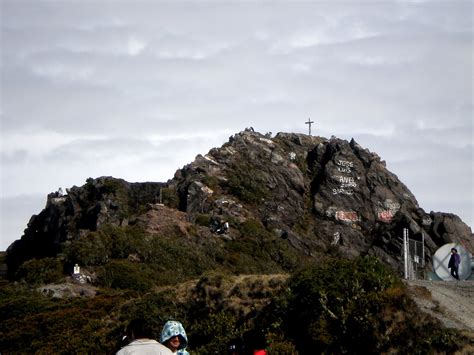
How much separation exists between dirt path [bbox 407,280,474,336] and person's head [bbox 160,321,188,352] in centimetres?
1311

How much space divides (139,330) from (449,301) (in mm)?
16723

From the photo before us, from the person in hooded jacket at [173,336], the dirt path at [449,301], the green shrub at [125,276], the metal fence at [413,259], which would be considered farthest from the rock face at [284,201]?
the person in hooded jacket at [173,336]

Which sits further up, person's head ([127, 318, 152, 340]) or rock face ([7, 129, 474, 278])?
rock face ([7, 129, 474, 278])

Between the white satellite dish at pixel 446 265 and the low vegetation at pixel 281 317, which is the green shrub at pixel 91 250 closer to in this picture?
the low vegetation at pixel 281 317

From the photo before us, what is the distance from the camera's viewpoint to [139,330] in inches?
294

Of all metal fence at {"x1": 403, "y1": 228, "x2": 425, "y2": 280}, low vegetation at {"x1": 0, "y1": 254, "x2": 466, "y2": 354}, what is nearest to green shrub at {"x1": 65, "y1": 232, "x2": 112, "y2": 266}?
low vegetation at {"x1": 0, "y1": 254, "x2": 466, "y2": 354}

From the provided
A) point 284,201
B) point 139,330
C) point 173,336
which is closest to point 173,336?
point 173,336

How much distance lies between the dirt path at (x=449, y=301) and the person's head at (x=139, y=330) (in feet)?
45.0

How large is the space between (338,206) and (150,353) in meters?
88.6

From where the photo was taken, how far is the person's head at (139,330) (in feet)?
24.3

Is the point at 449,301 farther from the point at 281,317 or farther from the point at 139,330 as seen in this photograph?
the point at 139,330

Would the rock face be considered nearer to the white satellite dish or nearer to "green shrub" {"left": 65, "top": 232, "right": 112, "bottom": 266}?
"green shrub" {"left": 65, "top": 232, "right": 112, "bottom": 266}

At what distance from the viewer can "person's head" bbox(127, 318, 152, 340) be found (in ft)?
24.3

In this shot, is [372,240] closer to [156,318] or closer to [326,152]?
[326,152]
